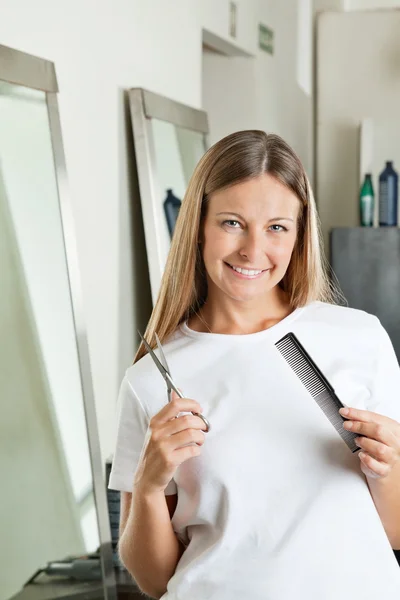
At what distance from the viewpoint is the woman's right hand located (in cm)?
132

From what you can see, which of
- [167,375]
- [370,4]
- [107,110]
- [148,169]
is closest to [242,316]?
[167,375]

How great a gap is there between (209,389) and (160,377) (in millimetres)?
83

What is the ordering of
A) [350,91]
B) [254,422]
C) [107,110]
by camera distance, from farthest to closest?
[350,91], [107,110], [254,422]

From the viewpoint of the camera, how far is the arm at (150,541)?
4.63ft

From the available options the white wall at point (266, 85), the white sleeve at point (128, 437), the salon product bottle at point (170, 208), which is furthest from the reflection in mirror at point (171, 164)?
the white sleeve at point (128, 437)

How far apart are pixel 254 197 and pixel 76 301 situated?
56.4 inches

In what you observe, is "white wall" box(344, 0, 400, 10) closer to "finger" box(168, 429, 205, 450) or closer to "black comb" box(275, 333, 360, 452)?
"black comb" box(275, 333, 360, 452)

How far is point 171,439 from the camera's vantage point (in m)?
1.32

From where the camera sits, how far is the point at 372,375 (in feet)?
4.75

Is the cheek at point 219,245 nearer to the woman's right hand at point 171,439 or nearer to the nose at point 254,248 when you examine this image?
the nose at point 254,248

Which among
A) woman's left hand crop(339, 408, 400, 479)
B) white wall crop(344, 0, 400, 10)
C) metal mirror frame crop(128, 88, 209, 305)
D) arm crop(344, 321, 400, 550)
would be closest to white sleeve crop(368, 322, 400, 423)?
arm crop(344, 321, 400, 550)

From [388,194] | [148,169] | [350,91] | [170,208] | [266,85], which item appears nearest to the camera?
[148,169]

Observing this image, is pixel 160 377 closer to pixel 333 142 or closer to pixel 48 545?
pixel 48 545

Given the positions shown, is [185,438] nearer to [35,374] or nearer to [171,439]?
[171,439]
